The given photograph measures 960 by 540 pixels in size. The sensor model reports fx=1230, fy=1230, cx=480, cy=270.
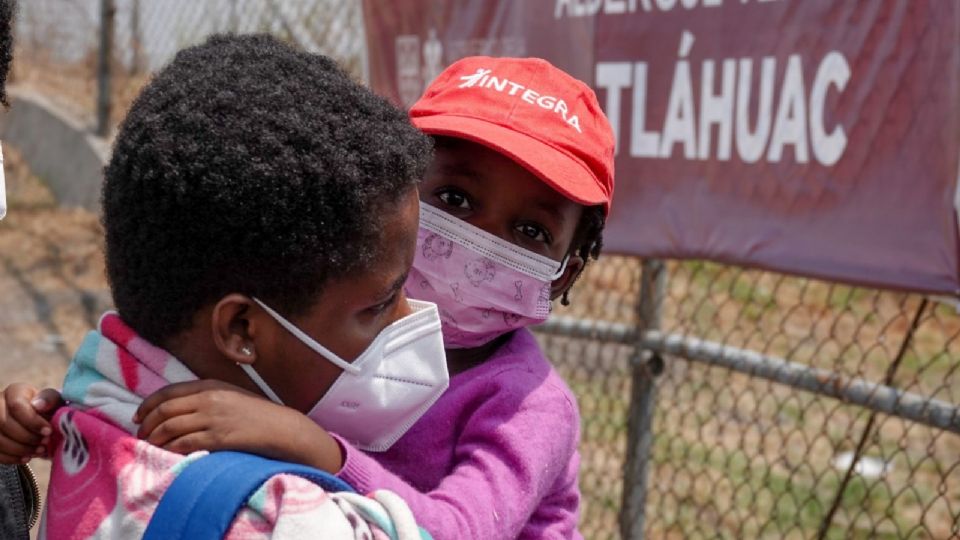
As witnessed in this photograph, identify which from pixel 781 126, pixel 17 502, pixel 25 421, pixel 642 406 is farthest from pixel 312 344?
pixel 642 406

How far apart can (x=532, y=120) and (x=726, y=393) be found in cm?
417

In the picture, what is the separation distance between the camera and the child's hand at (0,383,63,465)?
139 cm

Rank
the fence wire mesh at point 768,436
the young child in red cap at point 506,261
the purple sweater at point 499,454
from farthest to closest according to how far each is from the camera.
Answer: the fence wire mesh at point 768,436
the young child in red cap at point 506,261
the purple sweater at point 499,454

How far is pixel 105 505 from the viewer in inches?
48.6

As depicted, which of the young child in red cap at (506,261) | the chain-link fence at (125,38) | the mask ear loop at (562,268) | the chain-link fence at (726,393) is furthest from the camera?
the chain-link fence at (125,38)

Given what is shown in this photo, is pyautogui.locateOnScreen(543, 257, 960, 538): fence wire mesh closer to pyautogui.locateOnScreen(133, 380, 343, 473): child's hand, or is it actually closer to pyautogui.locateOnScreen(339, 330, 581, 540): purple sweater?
pyautogui.locateOnScreen(339, 330, 581, 540): purple sweater

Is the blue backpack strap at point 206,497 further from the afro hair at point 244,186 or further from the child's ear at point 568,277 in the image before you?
the child's ear at point 568,277

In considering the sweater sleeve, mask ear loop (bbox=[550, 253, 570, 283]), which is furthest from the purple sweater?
mask ear loop (bbox=[550, 253, 570, 283])

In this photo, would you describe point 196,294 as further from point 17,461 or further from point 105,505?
point 17,461

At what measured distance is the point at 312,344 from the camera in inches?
53.2

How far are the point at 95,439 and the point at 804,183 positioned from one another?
1.96 metres

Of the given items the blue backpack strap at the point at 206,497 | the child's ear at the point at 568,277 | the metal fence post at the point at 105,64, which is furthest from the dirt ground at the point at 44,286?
the blue backpack strap at the point at 206,497

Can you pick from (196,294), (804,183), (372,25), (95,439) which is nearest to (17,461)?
(95,439)

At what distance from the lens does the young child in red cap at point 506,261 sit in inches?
67.2
